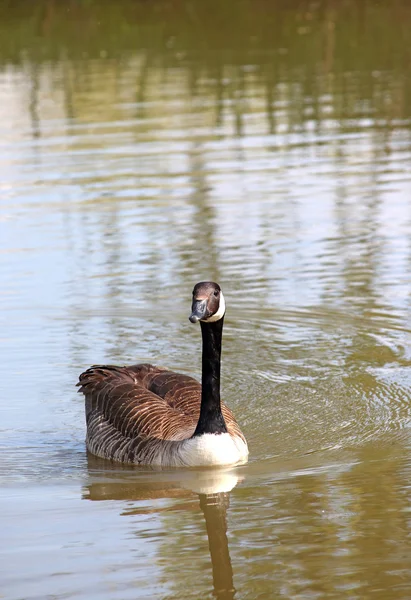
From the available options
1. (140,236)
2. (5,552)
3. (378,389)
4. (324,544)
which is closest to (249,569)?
(324,544)

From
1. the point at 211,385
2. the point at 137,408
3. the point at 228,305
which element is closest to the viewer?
the point at 211,385

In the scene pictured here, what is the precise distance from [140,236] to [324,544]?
793 cm

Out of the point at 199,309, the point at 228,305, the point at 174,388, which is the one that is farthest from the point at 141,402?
the point at 228,305

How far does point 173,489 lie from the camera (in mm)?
7434

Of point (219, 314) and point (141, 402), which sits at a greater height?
point (219, 314)

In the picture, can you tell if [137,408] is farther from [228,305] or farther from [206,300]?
[228,305]

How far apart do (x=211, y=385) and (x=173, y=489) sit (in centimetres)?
76

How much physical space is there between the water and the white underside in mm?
95

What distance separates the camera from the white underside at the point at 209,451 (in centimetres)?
768

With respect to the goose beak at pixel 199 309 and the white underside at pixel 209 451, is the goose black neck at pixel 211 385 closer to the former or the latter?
the white underside at pixel 209 451

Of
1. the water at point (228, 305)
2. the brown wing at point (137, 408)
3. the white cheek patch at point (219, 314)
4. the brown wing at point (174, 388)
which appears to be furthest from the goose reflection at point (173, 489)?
the white cheek patch at point (219, 314)

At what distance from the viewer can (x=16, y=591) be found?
5750mm

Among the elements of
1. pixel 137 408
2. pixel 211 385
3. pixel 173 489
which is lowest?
pixel 173 489

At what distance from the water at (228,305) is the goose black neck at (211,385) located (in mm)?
308
